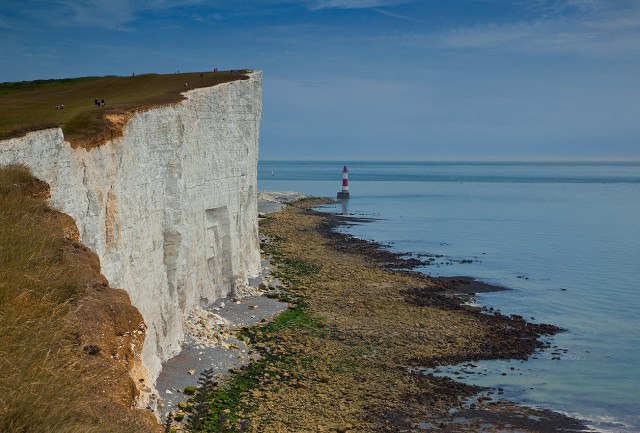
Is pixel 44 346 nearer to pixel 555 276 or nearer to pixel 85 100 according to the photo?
pixel 85 100

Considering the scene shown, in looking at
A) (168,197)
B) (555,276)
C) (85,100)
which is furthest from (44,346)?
(555,276)

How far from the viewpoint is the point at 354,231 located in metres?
57.5

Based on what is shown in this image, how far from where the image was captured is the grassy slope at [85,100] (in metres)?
16.6

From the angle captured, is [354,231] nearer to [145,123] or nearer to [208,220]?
[208,220]

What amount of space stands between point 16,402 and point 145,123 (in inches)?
590

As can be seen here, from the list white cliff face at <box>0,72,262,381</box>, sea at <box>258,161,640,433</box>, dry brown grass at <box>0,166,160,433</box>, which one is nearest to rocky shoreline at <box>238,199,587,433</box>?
sea at <box>258,161,640,433</box>

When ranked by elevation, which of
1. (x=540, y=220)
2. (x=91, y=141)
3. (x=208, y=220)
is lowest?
(x=540, y=220)

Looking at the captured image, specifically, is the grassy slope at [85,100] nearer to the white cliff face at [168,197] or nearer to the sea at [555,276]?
the white cliff face at [168,197]

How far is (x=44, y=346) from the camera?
19.9ft

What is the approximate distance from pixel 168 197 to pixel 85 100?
6.43 meters

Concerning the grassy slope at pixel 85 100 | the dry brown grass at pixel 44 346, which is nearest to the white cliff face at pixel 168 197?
the grassy slope at pixel 85 100

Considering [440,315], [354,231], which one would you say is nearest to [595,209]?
[354,231]

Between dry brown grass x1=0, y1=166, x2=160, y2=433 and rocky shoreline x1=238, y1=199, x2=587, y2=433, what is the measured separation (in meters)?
8.44

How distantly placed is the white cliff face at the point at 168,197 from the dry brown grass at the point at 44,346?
4919 millimetres
